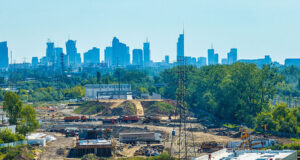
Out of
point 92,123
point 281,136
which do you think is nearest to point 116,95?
point 92,123

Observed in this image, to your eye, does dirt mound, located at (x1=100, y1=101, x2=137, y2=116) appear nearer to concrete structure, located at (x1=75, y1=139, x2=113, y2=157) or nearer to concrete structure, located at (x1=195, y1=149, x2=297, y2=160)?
concrete structure, located at (x1=75, y1=139, x2=113, y2=157)

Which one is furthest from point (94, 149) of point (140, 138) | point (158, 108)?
point (158, 108)

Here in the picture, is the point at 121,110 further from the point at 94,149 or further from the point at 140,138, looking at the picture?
the point at 94,149

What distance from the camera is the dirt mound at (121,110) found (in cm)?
8269

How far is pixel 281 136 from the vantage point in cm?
5578

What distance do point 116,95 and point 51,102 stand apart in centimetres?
2289

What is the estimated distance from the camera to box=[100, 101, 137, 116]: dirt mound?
271 feet

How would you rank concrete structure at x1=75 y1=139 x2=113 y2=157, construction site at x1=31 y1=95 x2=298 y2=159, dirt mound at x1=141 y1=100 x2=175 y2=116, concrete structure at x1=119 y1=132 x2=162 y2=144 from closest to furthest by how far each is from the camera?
1. concrete structure at x1=75 y1=139 x2=113 y2=157
2. construction site at x1=31 y1=95 x2=298 y2=159
3. concrete structure at x1=119 y1=132 x2=162 y2=144
4. dirt mound at x1=141 y1=100 x2=175 y2=116

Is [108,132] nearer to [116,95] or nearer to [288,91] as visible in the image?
[116,95]

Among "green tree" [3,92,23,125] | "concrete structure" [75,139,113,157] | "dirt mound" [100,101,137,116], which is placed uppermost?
"green tree" [3,92,23,125]

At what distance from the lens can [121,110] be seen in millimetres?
83625

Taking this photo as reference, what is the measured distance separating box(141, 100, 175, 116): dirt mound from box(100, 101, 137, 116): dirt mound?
2883mm

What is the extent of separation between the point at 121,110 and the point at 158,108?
25.5ft

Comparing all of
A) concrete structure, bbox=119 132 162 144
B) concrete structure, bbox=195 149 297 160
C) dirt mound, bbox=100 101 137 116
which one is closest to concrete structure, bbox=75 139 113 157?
concrete structure, bbox=119 132 162 144
